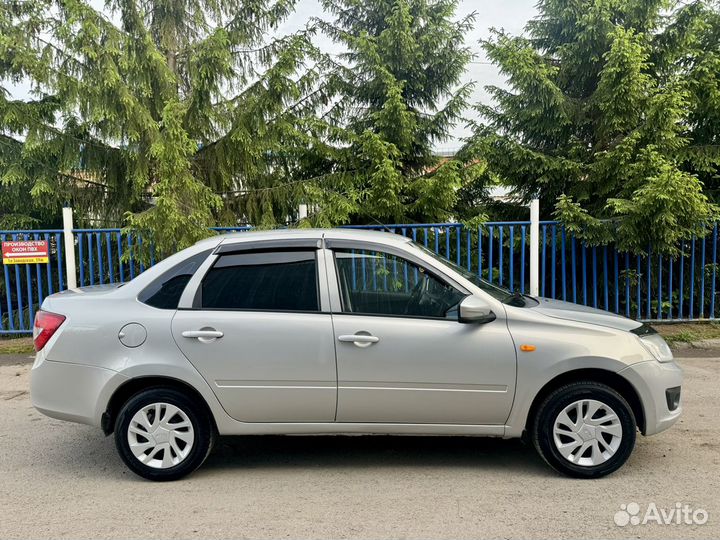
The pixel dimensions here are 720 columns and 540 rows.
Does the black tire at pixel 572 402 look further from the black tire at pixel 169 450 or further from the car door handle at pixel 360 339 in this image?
the black tire at pixel 169 450

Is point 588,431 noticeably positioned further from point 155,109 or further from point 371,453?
point 155,109

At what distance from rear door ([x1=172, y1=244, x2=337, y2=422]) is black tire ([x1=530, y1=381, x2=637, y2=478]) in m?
1.42

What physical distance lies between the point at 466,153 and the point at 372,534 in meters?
6.59

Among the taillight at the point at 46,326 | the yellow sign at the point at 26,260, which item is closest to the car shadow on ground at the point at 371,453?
the taillight at the point at 46,326

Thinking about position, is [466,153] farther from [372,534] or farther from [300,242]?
[372,534]

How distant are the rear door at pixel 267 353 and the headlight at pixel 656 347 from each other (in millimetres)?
2136

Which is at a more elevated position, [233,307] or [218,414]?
[233,307]

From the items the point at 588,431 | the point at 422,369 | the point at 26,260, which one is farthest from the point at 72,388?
the point at 26,260

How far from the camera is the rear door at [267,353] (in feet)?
12.6

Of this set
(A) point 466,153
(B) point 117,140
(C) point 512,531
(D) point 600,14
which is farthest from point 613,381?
(B) point 117,140

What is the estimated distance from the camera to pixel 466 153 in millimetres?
8711

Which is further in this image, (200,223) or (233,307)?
(200,223)

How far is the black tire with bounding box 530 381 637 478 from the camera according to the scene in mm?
3789

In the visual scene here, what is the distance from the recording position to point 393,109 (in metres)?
8.51
